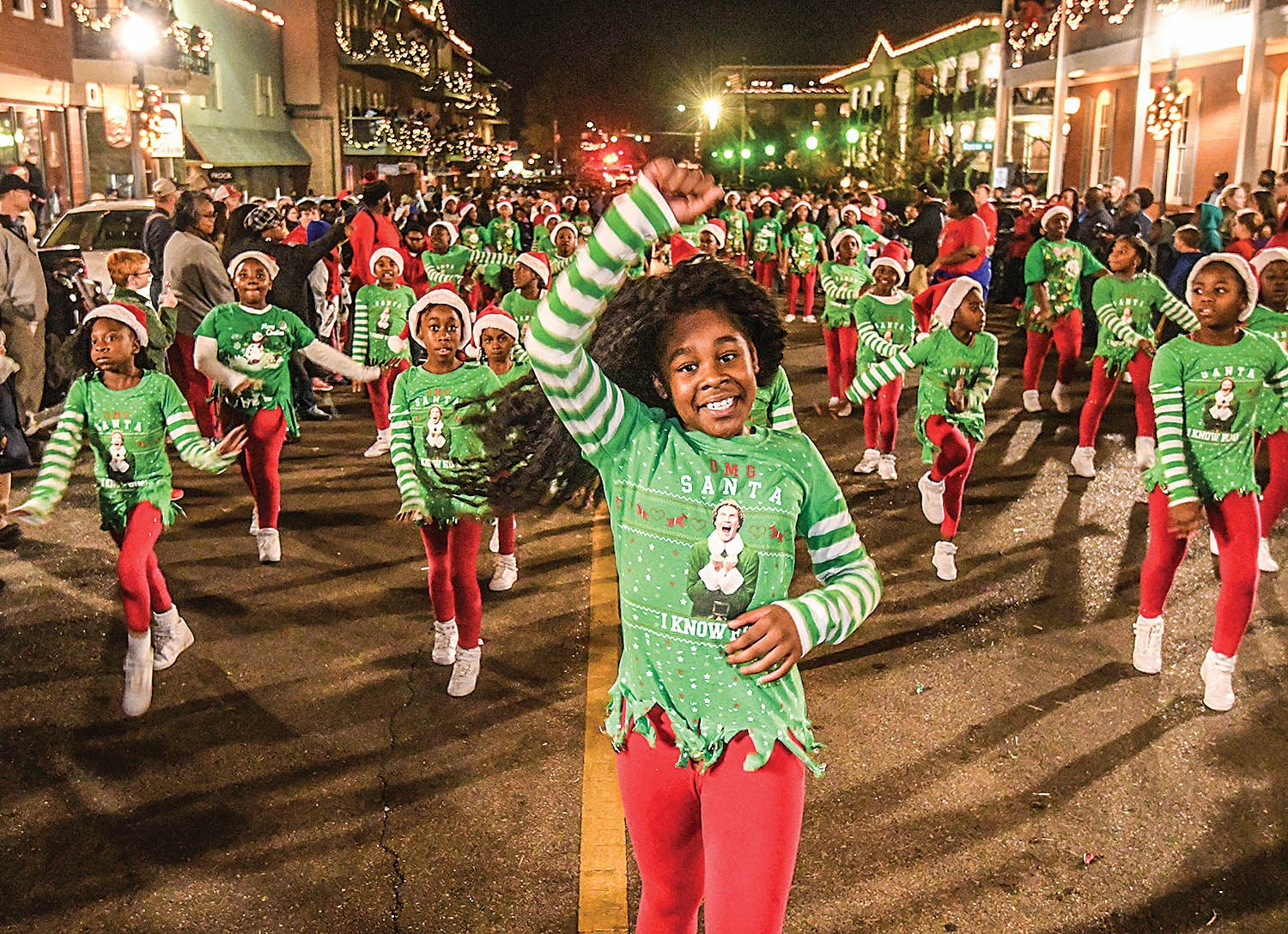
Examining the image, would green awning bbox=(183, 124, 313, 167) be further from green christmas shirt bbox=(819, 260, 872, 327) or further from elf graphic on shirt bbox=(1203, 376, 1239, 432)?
elf graphic on shirt bbox=(1203, 376, 1239, 432)

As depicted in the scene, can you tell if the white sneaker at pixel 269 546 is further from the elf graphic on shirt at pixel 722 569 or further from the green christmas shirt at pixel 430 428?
the elf graphic on shirt at pixel 722 569

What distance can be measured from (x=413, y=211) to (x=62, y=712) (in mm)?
16435

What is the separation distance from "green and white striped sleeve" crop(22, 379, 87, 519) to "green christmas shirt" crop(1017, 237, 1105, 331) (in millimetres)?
8551

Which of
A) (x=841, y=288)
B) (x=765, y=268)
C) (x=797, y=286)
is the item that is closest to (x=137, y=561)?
(x=841, y=288)

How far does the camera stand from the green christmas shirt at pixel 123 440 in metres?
5.38

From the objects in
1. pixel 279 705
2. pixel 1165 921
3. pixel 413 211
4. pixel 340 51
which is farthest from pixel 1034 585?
pixel 340 51

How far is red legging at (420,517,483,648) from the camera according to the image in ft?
17.9

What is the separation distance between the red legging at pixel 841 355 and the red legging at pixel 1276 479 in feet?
15.9

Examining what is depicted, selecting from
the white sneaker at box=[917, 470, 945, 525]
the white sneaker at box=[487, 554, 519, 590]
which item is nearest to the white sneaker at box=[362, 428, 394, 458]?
the white sneaker at box=[487, 554, 519, 590]

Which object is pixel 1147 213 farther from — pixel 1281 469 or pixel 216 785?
pixel 216 785

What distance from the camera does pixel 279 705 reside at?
18.2 ft

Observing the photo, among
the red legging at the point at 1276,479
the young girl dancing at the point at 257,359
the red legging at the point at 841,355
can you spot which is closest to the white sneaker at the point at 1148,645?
the red legging at the point at 1276,479

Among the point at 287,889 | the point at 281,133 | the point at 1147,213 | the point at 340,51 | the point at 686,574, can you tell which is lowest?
the point at 287,889

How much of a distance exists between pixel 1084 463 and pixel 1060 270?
2270 mm
